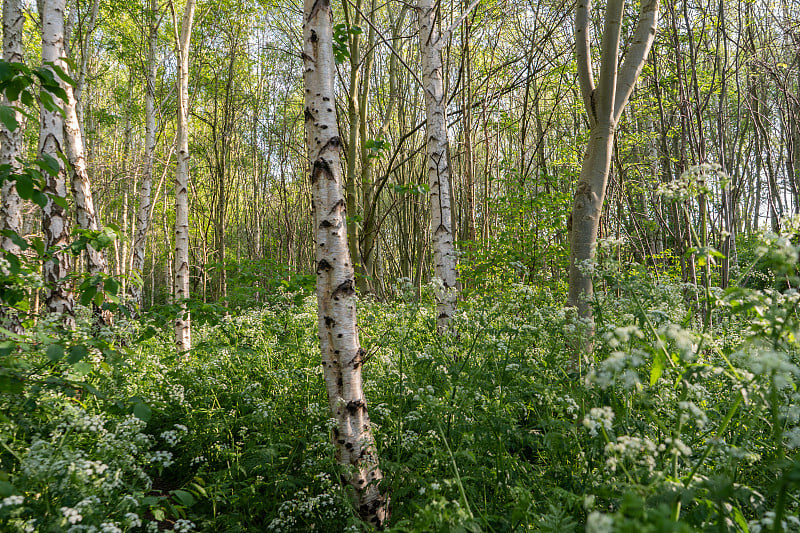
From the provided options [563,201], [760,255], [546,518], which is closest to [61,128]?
[546,518]

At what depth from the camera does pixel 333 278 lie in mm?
2666

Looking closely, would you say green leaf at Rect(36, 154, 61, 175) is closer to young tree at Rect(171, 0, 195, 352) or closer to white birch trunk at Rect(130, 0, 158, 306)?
young tree at Rect(171, 0, 195, 352)

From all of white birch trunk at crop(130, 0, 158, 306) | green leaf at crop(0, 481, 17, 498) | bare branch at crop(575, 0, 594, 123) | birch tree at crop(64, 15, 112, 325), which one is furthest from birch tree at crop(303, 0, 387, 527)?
white birch trunk at crop(130, 0, 158, 306)

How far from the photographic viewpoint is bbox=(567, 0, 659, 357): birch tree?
3221 mm

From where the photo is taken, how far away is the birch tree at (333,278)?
263 cm

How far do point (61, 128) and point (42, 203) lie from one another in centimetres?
250

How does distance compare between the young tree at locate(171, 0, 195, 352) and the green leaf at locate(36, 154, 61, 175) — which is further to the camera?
the young tree at locate(171, 0, 195, 352)

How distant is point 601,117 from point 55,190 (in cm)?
470

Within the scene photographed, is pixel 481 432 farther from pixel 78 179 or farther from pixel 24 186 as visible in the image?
pixel 78 179

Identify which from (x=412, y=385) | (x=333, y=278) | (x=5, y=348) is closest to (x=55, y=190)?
(x=5, y=348)

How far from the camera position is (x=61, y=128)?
4289 millimetres

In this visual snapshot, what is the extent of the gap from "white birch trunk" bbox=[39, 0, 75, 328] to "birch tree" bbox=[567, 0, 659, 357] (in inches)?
166

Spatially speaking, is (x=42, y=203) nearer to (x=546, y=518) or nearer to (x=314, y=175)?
(x=314, y=175)

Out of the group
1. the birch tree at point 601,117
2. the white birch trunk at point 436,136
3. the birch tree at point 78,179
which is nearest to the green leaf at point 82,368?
Answer: the birch tree at point 601,117
